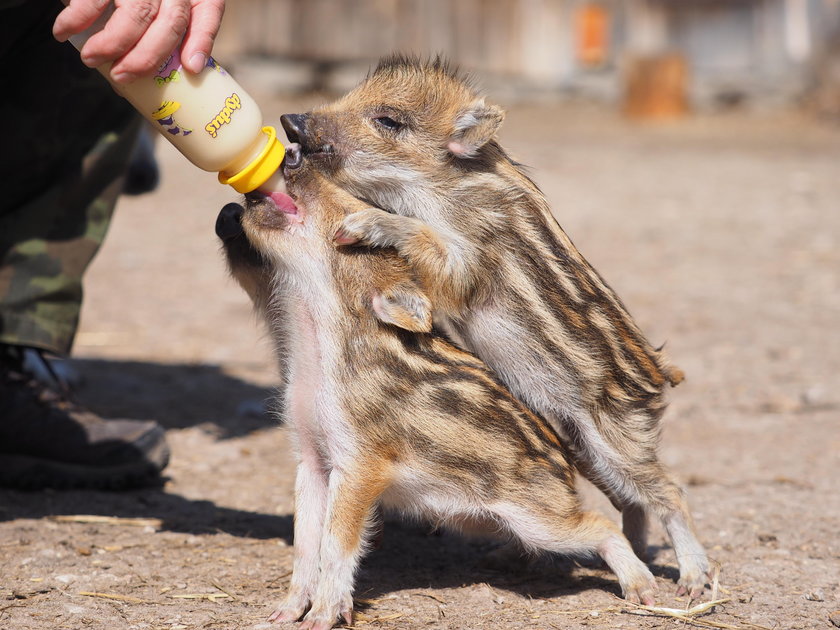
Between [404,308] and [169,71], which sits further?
[404,308]

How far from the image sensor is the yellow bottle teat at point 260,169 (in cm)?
269

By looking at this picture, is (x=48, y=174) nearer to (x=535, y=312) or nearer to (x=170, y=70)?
(x=170, y=70)

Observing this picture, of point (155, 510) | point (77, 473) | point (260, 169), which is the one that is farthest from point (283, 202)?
point (77, 473)

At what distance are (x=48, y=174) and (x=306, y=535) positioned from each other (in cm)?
168

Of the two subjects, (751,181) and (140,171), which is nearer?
(140,171)

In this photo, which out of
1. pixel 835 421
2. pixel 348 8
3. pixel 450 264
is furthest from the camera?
pixel 348 8

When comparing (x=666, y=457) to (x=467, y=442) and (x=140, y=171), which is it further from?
(x=140, y=171)

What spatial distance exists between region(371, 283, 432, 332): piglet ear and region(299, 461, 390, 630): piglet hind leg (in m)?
0.34

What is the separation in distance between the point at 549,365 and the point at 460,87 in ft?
3.45

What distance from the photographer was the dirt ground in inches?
108

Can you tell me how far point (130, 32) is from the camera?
7.99 ft

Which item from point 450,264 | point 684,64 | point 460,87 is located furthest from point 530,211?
point 684,64

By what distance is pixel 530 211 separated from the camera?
3.08 m

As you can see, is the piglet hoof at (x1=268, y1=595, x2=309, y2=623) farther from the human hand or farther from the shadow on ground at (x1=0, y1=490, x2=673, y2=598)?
the human hand
